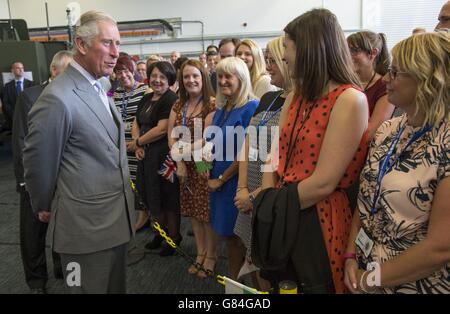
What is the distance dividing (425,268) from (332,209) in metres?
0.34

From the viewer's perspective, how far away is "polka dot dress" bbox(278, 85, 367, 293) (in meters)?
1.22

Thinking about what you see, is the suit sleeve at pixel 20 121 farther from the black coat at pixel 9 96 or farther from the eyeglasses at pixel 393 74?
the black coat at pixel 9 96

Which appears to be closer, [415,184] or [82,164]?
[415,184]

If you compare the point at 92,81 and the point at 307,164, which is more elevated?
the point at 92,81

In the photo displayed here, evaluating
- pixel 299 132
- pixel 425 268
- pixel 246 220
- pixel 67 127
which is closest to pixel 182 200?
pixel 246 220

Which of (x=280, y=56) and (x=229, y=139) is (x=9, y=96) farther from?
(x=280, y=56)

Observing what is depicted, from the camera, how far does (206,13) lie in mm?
8766

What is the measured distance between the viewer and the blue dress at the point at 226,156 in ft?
6.92

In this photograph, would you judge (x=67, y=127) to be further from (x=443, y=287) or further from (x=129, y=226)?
(x=443, y=287)

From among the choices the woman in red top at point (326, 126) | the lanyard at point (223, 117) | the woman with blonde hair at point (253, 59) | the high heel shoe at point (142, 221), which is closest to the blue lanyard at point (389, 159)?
the woman in red top at point (326, 126)

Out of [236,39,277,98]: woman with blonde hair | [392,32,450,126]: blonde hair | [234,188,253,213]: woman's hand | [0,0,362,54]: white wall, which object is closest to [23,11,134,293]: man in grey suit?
[234,188,253,213]: woman's hand

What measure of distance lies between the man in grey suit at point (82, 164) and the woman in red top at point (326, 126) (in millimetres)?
763

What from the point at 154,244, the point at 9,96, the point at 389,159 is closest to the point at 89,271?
the point at 389,159

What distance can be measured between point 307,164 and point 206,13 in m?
8.36
